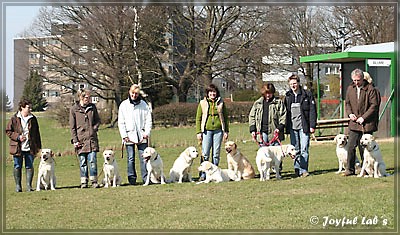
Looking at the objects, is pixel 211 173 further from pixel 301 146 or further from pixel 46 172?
pixel 46 172

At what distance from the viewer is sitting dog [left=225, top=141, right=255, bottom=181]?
423 inches

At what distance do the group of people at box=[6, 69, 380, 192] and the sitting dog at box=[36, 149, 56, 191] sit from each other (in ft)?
0.57

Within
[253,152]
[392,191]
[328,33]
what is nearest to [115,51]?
[328,33]

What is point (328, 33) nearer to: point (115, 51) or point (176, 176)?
point (115, 51)

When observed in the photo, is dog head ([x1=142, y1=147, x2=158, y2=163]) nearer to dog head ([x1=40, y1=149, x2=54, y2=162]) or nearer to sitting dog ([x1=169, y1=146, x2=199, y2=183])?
sitting dog ([x1=169, y1=146, x2=199, y2=183])

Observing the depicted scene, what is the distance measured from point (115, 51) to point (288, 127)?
23.4m

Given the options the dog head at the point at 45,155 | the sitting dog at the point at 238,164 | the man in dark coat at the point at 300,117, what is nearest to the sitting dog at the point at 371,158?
the man in dark coat at the point at 300,117

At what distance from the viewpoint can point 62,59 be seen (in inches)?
1373

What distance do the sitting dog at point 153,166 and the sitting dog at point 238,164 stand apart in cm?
124

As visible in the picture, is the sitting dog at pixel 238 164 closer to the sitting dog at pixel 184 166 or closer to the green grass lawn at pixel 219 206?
the green grass lawn at pixel 219 206

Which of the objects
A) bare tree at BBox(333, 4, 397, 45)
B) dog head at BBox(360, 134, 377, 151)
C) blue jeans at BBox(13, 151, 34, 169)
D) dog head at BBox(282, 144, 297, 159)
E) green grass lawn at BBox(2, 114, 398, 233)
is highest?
bare tree at BBox(333, 4, 397, 45)

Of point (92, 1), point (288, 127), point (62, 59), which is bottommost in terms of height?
point (288, 127)

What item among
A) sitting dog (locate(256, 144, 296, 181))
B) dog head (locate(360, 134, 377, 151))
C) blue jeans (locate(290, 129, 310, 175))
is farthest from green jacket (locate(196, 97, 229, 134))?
dog head (locate(360, 134, 377, 151))

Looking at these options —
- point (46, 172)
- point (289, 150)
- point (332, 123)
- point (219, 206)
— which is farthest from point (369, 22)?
point (219, 206)
